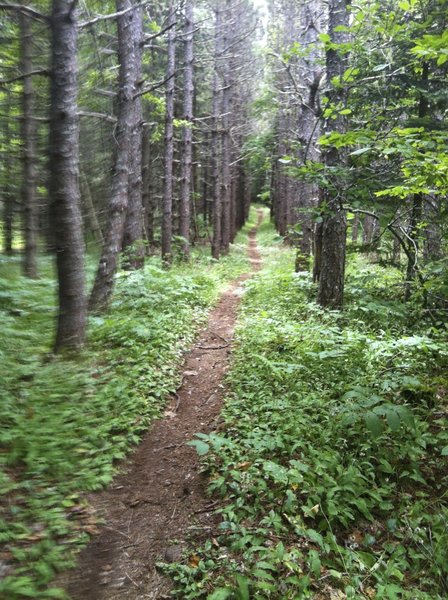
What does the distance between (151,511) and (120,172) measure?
679 cm

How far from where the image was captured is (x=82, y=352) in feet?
19.2

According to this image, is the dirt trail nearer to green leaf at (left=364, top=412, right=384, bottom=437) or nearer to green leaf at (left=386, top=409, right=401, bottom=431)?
green leaf at (left=364, top=412, right=384, bottom=437)

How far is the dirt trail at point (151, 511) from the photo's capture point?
115 inches

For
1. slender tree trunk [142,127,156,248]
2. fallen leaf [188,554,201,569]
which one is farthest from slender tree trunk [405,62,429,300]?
slender tree trunk [142,127,156,248]

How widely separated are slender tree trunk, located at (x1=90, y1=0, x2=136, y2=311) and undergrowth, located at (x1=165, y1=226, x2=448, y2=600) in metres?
3.63

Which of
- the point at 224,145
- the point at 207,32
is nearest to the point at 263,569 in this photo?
the point at 224,145

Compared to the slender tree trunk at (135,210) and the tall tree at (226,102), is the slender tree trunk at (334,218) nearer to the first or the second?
the slender tree trunk at (135,210)

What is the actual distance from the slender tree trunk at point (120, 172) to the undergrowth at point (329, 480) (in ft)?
11.9

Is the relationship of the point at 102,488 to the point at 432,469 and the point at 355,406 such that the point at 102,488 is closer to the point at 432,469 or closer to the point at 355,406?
the point at 355,406

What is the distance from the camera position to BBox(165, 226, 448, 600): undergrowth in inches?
116

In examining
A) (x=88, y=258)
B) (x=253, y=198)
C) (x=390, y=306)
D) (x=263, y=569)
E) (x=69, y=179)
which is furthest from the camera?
(x=253, y=198)

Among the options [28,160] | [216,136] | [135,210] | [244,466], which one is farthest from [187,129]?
[244,466]

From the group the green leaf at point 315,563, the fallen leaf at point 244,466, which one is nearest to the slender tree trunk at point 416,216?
the fallen leaf at point 244,466

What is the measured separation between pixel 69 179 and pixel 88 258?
10.7 meters
